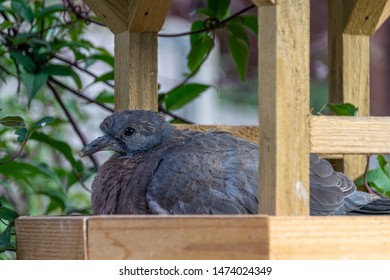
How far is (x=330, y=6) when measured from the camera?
3330 mm

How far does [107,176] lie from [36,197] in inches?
102


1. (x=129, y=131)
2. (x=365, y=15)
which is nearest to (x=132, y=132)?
(x=129, y=131)

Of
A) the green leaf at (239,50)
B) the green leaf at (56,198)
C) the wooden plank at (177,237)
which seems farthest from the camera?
the green leaf at (239,50)

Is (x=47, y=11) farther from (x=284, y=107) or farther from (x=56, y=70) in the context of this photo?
(x=284, y=107)

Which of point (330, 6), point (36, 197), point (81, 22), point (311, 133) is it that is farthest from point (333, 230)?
point (36, 197)

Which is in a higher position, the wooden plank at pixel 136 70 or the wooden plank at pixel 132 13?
the wooden plank at pixel 132 13

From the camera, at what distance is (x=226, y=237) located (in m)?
1.89

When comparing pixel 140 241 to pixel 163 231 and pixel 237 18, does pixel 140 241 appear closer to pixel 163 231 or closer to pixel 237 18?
pixel 163 231

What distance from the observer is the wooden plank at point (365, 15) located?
3152 mm

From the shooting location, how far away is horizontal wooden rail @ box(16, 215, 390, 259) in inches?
74.4

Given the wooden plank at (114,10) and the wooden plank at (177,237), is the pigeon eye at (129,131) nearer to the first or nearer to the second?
the wooden plank at (114,10)

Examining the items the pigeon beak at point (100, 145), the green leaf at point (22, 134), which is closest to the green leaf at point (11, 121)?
the green leaf at point (22, 134)

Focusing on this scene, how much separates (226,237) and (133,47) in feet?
4.03

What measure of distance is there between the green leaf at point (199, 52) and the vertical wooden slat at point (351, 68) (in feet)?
1.65
